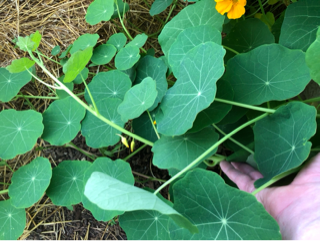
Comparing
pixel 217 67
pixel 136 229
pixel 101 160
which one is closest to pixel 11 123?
pixel 101 160

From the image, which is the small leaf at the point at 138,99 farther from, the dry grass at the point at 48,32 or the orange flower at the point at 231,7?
the dry grass at the point at 48,32

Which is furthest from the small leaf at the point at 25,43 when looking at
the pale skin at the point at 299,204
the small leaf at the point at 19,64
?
the pale skin at the point at 299,204

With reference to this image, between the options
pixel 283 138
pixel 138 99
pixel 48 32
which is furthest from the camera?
pixel 48 32

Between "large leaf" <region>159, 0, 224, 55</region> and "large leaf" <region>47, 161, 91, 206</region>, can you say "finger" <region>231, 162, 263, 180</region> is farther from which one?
"large leaf" <region>47, 161, 91, 206</region>

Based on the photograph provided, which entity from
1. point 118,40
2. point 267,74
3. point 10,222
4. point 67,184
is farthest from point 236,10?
point 10,222

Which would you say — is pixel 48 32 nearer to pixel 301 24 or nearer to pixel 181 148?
pixel 181 148

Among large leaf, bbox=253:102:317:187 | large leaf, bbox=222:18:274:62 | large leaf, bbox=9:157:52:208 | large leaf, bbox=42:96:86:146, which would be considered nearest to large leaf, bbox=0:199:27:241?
large leaf, bbox=9:157:52:208
